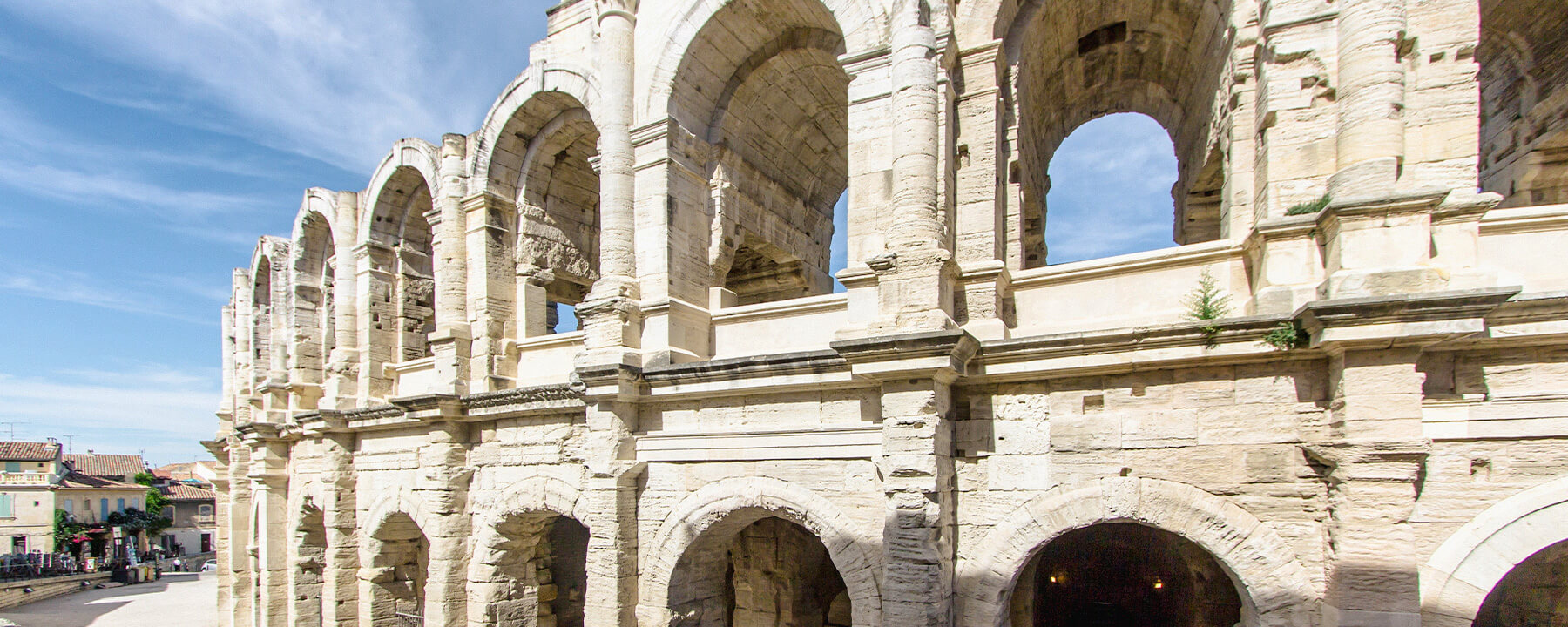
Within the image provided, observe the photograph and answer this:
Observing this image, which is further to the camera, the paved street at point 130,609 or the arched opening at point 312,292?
the paved street at point 130,609

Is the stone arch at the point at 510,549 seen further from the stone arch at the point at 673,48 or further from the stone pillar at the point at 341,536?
the stone arch at the point at 673,48

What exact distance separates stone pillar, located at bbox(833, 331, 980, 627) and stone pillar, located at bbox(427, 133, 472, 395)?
5613mm

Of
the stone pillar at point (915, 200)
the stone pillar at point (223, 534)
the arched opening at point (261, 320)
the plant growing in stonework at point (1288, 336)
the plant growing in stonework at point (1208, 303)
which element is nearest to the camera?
the plant growing in stonework at point (1288, 336)

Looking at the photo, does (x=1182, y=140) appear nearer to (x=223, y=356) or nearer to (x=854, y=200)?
(x=854, y=200)

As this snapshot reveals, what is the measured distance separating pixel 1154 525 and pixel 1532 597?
4518mm

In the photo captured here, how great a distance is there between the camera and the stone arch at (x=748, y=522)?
6.23 meters

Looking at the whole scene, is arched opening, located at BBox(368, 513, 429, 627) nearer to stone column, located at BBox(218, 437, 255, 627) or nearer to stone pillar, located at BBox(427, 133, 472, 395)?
stone pillar, located at BBox(427, 133, 472, 395)

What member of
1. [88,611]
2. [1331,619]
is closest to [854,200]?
[1331,619]

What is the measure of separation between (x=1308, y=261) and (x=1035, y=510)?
2.59m

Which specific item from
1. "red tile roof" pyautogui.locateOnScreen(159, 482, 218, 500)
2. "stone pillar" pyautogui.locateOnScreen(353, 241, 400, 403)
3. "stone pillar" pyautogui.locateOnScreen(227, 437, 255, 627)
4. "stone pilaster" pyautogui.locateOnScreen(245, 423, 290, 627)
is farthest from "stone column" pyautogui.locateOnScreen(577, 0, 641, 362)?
"red tile roof" pyautogui.locateOnScreen(159, 482, 218, 500)

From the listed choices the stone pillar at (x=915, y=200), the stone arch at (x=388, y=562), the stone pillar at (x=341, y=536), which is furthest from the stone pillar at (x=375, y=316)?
the stone pillar at (x=915, y=200)

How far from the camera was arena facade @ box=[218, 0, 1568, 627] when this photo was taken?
15.2 ft

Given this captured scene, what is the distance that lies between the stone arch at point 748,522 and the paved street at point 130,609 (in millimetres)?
17064

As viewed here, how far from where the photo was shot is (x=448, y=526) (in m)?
8.98
